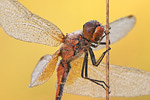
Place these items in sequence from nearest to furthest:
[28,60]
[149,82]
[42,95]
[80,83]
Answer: [149,82] → [80,83] → [42,95] → [28,60]

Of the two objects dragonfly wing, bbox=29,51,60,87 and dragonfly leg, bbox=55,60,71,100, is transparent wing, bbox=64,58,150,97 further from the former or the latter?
dragonfly wing, bbox=29,51,60,87

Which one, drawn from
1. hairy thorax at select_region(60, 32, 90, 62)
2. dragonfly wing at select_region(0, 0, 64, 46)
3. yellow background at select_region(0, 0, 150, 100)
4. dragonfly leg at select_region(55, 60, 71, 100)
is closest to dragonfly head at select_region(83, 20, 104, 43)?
hairy thorax at select_region(60, 32, 90, 62)

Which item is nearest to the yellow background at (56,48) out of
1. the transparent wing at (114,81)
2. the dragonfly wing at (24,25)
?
the transparent wing at (114,81)

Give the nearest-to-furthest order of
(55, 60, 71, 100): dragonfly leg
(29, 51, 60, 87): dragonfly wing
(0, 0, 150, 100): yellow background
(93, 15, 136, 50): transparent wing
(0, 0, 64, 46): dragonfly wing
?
(0, 0, 64, 46): dragonfly wing → (29, 51, 60, 87): dragonfly wing → (55, 60, 71, 100): dragonfly leg → (93, 15, 136, 50): transparent wing → (0, 0, 150, 100): yellow background

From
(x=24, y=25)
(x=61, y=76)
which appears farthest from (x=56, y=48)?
(x=24, y=25)

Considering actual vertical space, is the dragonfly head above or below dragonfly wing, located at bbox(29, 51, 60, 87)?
above

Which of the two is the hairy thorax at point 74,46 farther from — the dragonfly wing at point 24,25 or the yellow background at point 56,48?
the yellow background at point 56,48

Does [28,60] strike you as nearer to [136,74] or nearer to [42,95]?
[42,95]

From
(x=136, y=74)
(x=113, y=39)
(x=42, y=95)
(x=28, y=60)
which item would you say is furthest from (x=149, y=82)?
(x=28, y=60)
